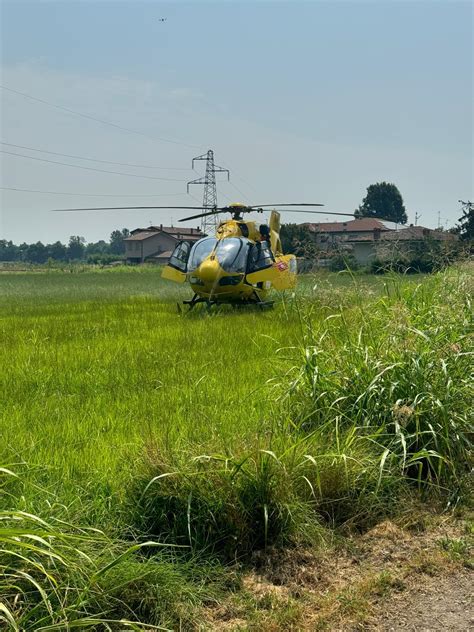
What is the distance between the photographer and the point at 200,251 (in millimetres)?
13516

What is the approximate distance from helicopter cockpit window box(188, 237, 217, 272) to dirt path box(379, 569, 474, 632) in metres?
11.1

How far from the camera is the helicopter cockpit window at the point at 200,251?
13.3m

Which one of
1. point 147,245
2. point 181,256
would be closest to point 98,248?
point 147,245

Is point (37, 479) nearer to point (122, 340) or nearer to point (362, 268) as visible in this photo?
point (362, 268)

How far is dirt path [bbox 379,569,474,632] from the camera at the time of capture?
7.37ft

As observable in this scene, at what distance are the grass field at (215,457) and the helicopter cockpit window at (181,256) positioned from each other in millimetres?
7893

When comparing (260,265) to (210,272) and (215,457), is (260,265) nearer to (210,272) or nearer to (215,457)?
(210,272)

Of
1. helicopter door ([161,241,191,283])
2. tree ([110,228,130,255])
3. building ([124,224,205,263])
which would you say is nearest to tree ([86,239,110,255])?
tree ([110,228,130,255])

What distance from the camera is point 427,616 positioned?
2.30 meters

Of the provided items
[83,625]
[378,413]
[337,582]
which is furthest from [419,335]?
[83,625]

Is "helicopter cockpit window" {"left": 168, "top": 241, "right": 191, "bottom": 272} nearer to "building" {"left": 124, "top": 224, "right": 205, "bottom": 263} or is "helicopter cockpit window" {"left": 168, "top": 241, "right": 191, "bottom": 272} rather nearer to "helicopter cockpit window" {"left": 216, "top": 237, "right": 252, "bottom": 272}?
"helicopter cockpit window" {"left": 216, "top": 237, "right": 252, "bottom": 272}

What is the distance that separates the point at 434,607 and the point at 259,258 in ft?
36.5

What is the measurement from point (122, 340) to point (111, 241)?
150m

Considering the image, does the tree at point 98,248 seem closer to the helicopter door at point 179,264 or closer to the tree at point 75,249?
the tree at point 75,249
